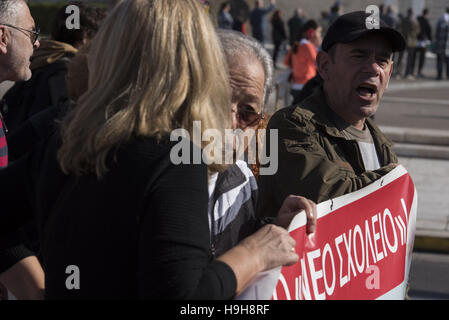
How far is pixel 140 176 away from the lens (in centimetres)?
174

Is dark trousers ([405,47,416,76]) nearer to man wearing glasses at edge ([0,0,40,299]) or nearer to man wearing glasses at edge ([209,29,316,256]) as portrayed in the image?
man wearing glasses at edge ([0,0,40,299])

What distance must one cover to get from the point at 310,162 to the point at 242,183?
1.76 feet

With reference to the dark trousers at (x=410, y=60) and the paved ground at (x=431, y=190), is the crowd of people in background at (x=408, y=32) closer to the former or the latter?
the dark trousers at (x=410, y=60)

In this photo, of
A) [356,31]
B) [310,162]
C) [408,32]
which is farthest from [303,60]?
[408,32]

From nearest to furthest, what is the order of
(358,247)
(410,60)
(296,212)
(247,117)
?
(296,212)
(358,247)
(247,117)
(410,60)

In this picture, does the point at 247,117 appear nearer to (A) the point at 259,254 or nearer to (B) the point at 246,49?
(B) the point at 246,49

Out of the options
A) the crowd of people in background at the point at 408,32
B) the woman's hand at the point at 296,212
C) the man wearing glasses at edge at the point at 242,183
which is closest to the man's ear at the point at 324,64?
the man wearing glasses at edge at the point at 242,183

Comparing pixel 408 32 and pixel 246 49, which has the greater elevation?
pixel 246 49

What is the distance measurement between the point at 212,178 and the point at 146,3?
51cm

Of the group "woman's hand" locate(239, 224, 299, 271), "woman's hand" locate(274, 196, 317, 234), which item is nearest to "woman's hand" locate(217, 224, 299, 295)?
"woman's hand" locate(239, 224, 299, 271)

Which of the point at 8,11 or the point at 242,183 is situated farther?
the point at 8,11

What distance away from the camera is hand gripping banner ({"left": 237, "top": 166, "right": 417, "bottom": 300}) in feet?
7.34

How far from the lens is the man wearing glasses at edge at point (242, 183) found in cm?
222
